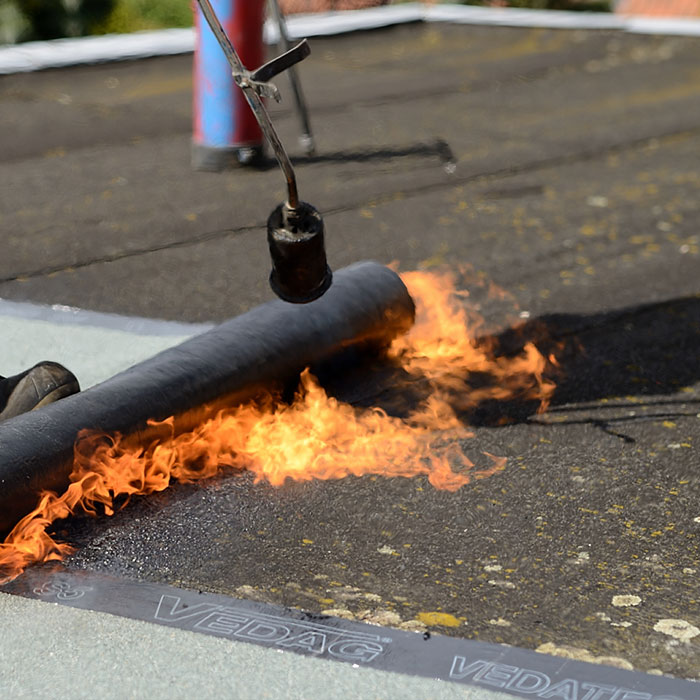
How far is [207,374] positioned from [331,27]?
1167 cm

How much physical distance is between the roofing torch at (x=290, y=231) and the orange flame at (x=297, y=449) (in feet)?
1.83

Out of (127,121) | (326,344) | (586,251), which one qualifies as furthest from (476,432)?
(127,121)

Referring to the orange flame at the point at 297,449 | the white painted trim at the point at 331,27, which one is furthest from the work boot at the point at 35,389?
the white painted trim at the point at 331,27

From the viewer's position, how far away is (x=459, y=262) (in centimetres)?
701

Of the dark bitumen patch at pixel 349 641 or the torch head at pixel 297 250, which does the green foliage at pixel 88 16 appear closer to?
the torch head at pixel 297 250

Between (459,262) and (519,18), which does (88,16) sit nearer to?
(519,18)

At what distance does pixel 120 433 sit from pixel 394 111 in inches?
315

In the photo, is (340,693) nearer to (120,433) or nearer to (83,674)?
(83,674)

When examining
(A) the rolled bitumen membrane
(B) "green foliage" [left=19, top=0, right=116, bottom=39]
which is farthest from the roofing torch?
(B) "green foliage" [left=19, top=0, right=116, bottom=39]

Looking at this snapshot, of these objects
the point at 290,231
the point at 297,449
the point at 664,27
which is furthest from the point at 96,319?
the point at 664,27

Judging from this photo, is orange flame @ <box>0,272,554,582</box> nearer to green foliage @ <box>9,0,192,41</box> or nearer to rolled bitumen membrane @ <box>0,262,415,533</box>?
rolled bitumen membrane @ <box>0,262,415,533</box>

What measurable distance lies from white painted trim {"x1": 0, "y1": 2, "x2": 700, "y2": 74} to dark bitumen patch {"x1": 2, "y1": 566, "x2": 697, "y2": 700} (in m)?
9.82

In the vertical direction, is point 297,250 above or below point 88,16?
above

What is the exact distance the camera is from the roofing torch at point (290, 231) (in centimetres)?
399
